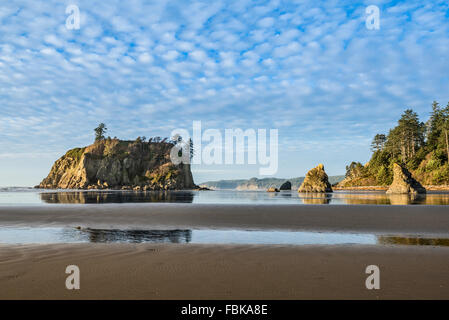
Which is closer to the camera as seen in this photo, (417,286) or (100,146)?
(417,286)

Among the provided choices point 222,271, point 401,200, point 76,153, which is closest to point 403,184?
point 401,200

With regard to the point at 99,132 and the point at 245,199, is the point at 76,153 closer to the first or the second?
the point at 99,132

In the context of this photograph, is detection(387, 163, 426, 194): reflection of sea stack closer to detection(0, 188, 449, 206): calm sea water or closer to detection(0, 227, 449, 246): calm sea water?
detection(0, 188, 449, 206): calm sea water

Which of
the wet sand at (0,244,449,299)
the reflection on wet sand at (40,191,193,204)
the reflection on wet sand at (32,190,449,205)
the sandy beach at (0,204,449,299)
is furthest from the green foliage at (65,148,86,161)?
the wet sand at (0,244,449,299)

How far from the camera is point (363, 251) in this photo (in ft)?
28.3

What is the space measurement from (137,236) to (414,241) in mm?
10988

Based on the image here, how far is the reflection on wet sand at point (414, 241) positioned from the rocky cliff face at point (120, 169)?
415 feet

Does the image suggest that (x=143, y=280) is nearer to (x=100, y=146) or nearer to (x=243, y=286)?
(x=243, y=286)

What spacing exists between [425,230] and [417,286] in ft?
32.0

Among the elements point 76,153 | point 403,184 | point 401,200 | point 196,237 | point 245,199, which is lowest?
point 245,199

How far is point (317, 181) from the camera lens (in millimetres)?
79000

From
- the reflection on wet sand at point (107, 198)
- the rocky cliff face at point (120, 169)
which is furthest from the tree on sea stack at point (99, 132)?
the reflection on wet sand at point (107, 198)

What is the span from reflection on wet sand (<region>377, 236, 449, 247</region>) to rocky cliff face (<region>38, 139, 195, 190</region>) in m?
127
